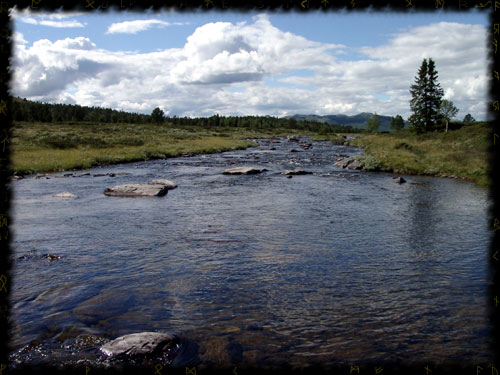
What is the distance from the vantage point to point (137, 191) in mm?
23625

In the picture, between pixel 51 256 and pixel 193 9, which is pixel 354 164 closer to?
pixel 51 256

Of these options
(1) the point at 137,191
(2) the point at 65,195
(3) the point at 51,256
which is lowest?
(3) the point at 51,256

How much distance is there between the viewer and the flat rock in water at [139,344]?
21.1ft

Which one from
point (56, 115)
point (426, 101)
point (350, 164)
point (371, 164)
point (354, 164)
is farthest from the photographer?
point (56, 115)

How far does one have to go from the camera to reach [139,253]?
1238 cm

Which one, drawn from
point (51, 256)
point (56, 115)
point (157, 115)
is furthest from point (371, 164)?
point (56, 115)

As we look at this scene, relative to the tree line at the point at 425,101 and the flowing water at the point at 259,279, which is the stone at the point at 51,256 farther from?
the tree line at the point at 425,101

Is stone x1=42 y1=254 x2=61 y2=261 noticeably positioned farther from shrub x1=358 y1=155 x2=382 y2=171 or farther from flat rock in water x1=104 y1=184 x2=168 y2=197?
shrub x1=358 y1=155 x2=382 y2=171

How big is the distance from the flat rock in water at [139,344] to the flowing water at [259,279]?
30 cm

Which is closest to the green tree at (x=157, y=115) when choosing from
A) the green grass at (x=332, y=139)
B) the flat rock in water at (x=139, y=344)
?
the green grass at (x=332, y=139)

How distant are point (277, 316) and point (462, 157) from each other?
114 feet

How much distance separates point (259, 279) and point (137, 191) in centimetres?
1570

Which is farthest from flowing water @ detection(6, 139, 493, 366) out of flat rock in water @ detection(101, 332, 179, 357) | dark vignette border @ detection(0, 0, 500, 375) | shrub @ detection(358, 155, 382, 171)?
shrub @ detection(358, 155, 382, 171)

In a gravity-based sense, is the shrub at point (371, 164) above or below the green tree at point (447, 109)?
below
